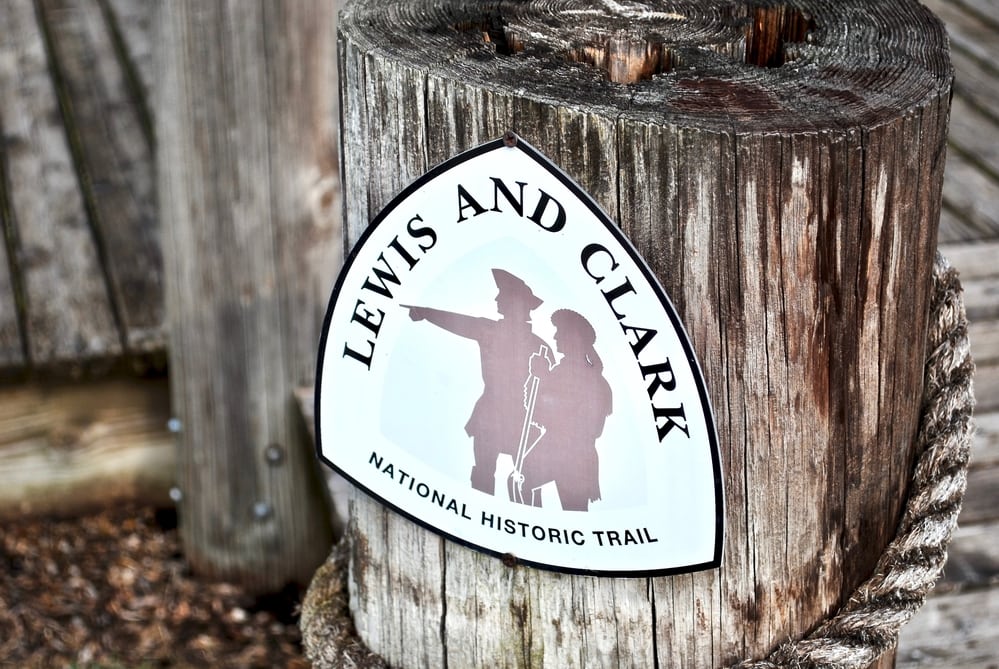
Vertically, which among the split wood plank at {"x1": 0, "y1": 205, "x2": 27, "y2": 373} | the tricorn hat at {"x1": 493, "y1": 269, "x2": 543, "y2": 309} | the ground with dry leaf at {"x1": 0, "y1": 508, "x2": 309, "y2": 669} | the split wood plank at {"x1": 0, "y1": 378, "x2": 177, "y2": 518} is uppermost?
the tricorn hat at {"x1": 493, "y1": 269, "x2": 543, "y2": 309}

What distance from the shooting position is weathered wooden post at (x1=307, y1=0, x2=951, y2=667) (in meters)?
1.16

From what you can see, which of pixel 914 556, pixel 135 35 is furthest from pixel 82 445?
pixel 914 556

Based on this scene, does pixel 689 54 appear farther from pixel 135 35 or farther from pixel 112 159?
pixel 135 35

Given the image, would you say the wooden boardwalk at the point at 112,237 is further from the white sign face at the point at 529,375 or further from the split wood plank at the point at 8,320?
the white sign face at the point at 529,375

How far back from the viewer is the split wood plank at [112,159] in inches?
109

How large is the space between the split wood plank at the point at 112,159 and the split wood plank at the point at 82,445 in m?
0.17

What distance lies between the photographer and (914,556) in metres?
1.36

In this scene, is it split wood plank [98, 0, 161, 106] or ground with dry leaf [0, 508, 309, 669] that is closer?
ground with dry leaf [0, 508, 309, 669]

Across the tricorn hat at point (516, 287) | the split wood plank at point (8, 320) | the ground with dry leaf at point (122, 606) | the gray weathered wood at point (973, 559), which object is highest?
the tricorn hat at point (516, 287)

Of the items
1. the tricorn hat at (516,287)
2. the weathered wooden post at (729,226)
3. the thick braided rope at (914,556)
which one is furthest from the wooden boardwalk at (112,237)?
the tricorn hat at (516,287)

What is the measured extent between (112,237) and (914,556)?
7.16ft

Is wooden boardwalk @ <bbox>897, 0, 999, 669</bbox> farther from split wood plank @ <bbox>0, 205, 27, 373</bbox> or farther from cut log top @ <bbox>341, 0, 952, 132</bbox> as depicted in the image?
split wood plank @ <bbox>0, 205, 27, 373</bbox>

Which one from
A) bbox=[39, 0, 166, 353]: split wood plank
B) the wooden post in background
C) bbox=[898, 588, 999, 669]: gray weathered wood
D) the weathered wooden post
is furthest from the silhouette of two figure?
bbox=[39, 0, 166, 353]: split wood plank

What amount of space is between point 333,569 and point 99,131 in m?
1.99
